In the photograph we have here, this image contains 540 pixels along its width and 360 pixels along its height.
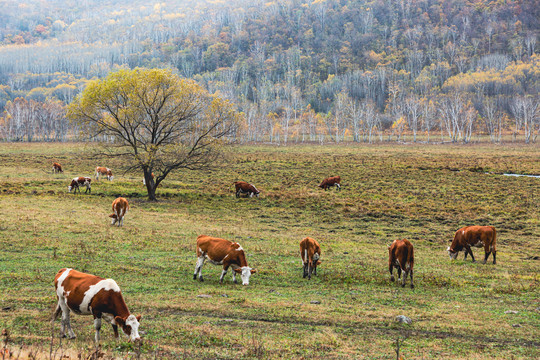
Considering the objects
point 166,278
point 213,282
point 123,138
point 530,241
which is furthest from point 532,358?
point 123,138

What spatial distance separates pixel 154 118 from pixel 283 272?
21.9m

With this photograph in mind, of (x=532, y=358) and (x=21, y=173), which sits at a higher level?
(x=21, y=173)

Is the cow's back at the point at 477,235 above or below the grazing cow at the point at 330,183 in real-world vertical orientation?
below

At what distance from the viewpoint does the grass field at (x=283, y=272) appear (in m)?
8.72

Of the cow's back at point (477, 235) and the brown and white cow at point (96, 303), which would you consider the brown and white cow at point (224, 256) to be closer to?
the brown and white cow at point (96, 303)

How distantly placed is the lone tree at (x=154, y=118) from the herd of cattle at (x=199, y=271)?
10264 millimetres

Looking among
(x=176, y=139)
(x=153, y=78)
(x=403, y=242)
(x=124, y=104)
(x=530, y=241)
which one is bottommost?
(x=530, y=241)

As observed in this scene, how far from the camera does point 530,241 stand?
2278 centimetres

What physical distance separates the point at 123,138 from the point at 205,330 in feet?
86.2

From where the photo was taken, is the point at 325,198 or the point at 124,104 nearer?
the point at 124,104

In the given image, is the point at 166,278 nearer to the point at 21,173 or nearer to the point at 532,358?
the point at 532,358

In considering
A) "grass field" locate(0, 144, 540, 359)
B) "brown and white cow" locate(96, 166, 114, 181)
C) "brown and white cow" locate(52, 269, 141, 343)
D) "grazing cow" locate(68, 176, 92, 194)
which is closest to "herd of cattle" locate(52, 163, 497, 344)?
"brown and white cow" locate(52, 269, 141, 343)

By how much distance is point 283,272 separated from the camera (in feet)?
51.7

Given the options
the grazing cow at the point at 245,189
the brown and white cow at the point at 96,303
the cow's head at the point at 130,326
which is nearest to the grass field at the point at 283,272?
the cow's head at the point at 130,326
